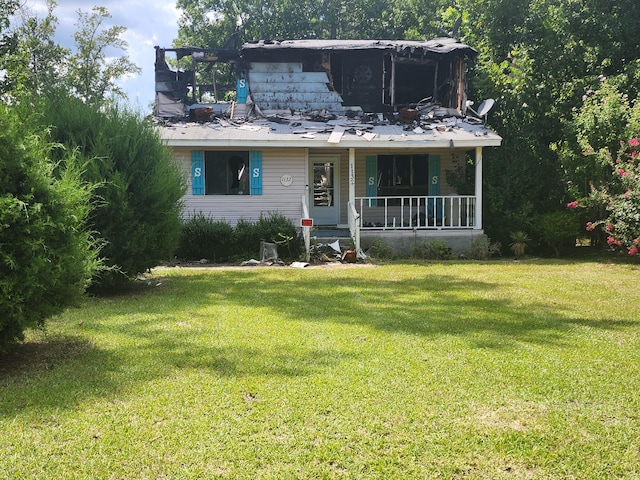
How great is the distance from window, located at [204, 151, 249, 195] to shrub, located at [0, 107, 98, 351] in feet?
31.8

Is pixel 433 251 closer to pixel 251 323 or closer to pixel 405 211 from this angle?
pixel 405 211

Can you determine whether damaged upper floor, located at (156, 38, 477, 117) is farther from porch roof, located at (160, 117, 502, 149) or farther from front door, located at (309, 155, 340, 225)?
front door, located at (309, 155, 340, 225)

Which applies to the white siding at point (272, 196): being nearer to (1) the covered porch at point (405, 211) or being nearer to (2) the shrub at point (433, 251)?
(1) the covered porch at point (405, 211)

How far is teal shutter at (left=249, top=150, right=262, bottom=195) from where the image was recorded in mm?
14773

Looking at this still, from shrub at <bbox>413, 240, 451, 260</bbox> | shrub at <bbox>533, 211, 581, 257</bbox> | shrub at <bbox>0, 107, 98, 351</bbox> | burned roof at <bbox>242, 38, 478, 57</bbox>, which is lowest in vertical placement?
shrub at <bbox>413, 240, 451, 260</bbox>

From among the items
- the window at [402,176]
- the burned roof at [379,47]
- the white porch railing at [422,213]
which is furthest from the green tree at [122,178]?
the burned roof at [379,47]

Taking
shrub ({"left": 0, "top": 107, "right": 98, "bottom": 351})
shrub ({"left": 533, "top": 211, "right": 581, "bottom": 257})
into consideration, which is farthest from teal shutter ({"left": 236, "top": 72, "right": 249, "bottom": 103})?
shrub ({"left": 0, "top": 107, "right": 98, "bottom": 351})

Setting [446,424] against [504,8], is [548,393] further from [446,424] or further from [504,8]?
[504,8]

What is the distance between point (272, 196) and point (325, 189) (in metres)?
2.25

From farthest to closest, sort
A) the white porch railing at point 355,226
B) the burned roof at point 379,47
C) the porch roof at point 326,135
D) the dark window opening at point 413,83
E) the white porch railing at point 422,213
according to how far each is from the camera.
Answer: the dark window opening at point 413,83
the burned roof at point 379,47
the white porch railing at point 422,213
the porch roof at point 326,135
the white porch railing at point 355,226

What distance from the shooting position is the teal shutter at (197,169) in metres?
14.6

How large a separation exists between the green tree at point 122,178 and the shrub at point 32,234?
307cm

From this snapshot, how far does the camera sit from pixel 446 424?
3557mm

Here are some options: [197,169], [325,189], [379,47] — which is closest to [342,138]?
[325,189]
